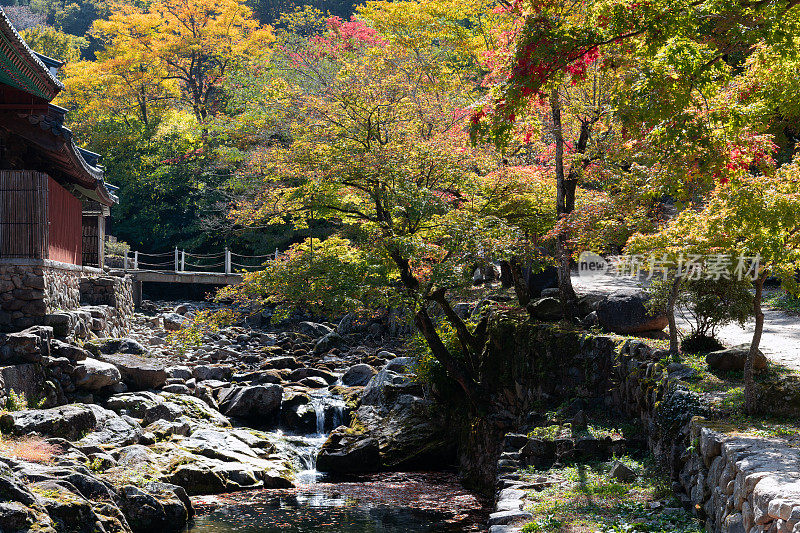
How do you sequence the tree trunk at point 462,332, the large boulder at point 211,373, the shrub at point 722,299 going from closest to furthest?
the shrub at point 722,299
the tree trunk at point 462,332
the large boulder at point 211,373

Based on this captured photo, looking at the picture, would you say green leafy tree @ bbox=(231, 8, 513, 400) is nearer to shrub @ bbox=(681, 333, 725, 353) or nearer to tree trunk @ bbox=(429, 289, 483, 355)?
tree trunk @ bbox=(429, 289, 483, 355)

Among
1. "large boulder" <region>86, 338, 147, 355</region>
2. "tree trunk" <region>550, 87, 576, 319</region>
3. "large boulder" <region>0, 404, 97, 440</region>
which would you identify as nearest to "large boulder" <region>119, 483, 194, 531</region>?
"large boulder" <region>0, 404, 97, 440</region>

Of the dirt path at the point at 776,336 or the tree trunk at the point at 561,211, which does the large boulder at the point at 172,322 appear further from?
the dirt path at the point at 776,336

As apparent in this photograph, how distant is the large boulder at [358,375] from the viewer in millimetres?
18359

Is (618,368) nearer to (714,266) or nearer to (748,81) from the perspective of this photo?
(714,266)

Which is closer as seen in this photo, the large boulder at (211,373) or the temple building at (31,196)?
the temple building at (31,196)

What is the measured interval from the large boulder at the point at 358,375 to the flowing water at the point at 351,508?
479 cm

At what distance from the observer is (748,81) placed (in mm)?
8531

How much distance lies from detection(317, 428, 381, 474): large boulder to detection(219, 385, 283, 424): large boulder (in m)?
2.61

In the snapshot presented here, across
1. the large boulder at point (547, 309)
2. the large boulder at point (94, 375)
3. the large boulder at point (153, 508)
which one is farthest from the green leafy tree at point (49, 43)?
the large boulder at point (153, 508)

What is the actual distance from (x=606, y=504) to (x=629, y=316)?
405 centimetres

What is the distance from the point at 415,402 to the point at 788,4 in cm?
1016

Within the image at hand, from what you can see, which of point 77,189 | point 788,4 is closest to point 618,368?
point 788,4

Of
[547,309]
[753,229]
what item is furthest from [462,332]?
[753,229]
